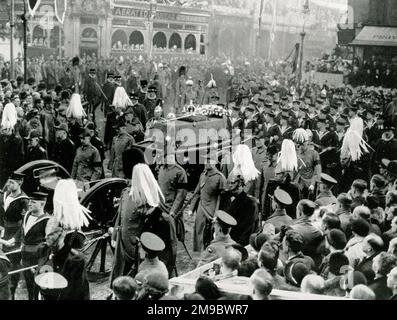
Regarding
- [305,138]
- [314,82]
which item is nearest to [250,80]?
[314,82]

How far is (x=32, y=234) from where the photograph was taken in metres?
5.73

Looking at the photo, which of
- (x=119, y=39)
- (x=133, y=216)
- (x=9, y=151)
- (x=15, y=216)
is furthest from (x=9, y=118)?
(x=119, y=39)

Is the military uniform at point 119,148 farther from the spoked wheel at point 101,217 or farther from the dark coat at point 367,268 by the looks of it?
the dark coat at point 367,268

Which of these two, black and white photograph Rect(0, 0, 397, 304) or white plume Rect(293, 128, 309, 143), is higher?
white plume Rect(293, 128, 309, 143)

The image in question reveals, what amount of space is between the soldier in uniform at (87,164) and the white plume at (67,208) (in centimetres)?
297

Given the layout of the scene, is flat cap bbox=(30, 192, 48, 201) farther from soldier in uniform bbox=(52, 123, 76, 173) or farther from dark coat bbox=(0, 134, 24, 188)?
soldier in uniform bbox=(52, 123, 76, 173)

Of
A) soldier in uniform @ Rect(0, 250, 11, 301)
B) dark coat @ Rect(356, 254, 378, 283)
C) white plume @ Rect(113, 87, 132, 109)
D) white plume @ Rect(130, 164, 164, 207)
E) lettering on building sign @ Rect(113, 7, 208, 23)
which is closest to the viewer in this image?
dark coat @ Rect(356, 254, 378, 283)

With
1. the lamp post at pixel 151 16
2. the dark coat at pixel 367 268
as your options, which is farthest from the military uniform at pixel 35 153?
the lamp post at pixel 151 16

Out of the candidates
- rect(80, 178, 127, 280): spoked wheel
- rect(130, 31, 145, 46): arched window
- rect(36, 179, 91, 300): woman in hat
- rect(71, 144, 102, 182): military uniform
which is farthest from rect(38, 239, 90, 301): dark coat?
rect(130, 31, 145, 46): arched window

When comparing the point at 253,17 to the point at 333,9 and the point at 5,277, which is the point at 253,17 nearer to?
the point at 333,9

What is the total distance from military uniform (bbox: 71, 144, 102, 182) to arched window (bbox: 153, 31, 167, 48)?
25.3 metres

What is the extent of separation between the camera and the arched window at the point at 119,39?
98.7 ft

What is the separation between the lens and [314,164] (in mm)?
9133

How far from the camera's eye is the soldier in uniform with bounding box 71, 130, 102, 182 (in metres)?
8.57
